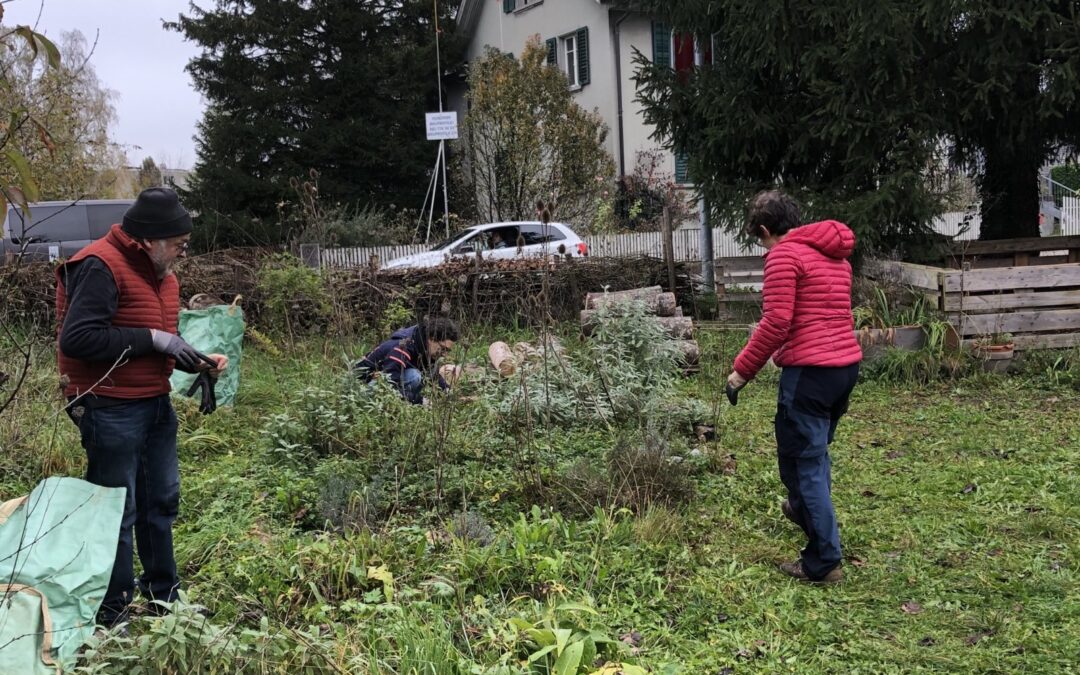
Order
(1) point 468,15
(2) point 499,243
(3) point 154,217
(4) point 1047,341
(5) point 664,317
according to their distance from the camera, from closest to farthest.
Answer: (3) point 154,217, (4) point 1047,341, (5) point 664,317, (2) point 499,243, (1) point 468,15

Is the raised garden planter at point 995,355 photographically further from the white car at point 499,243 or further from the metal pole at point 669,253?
the white car at point 499,243

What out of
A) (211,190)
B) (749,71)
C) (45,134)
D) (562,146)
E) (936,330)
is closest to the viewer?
(45,134)

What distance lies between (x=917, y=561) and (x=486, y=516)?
6.97 feet

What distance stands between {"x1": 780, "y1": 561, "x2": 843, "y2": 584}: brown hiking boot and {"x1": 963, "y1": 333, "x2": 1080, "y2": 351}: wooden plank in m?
5.13

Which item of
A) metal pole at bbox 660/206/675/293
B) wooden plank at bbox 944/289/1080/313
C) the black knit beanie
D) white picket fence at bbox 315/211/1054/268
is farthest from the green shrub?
wooden plank at bbox 944/289/1080/313

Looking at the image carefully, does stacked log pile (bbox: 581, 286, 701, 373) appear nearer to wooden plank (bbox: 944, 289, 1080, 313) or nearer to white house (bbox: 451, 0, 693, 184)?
wooden plank (bbox: 944, 289, 1080, 313)

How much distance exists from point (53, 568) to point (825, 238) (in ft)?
10.6

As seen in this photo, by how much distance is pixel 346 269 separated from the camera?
34.9ft

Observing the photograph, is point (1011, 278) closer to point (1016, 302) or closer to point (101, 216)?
point (1016, 302)

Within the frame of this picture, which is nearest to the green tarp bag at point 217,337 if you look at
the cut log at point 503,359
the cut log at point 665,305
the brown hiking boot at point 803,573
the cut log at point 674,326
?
the cut log at point 503,359

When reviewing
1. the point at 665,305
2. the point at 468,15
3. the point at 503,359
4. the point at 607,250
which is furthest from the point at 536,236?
the point at 468,15

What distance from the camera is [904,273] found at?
8.70 m

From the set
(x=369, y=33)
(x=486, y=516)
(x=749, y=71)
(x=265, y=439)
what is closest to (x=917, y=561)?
(x=486, y=516)

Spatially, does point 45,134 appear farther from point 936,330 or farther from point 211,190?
point 211,190
